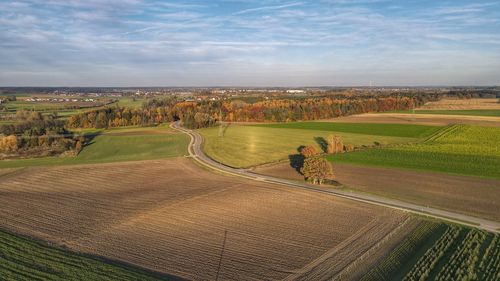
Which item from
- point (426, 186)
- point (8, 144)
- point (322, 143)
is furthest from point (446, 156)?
point (8, 144)

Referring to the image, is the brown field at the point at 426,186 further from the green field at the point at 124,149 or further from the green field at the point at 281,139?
the green field at the point at 124,149

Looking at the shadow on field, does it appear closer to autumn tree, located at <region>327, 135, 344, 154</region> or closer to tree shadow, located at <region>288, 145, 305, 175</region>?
tree shadow, located at <region>288, 145, 305, 175</region>

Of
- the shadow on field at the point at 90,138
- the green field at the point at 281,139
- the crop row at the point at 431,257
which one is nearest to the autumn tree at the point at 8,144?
the shadow on field at the point at 90,138

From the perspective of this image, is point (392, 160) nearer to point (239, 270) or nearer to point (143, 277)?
point (239, 270)

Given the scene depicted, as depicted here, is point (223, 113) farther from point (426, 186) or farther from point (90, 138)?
point (426, 186)

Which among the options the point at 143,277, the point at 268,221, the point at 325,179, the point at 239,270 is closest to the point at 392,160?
the point at 325,179

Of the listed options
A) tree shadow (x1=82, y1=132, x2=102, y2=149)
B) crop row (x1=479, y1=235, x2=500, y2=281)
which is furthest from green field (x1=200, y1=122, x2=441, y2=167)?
crop row (x1=479, y1=235, x2=500, y2=281)
